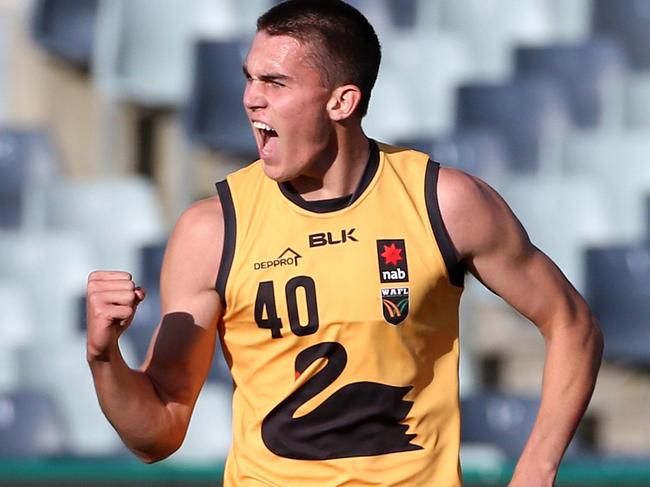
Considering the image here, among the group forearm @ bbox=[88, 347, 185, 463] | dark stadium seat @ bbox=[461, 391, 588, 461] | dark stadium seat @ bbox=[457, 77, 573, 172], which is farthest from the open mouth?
dark stadium seat @ bbox=[457, 77, 573, 172]

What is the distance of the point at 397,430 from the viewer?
3150 millimetres

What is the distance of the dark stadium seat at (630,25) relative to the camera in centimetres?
841

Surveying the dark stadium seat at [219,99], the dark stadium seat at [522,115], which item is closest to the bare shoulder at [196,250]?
the dark stadium seat at [522,115]

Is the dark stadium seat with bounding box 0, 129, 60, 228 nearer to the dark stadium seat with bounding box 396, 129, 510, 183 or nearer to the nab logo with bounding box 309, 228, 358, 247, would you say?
the dark stadium seat with bounding box 396, 129, 510, 183

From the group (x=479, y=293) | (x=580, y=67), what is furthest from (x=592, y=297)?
(x=580, y=67)

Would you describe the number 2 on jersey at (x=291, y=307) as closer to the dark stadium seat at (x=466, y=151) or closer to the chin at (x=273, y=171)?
the chin at (x=273, y=171)

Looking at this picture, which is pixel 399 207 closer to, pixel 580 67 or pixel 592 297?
pixel 592 297

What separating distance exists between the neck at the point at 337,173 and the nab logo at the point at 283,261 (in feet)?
0.48

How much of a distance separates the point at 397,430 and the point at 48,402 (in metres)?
3.45

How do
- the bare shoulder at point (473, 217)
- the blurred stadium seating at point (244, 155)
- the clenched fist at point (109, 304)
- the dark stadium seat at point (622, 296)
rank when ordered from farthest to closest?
the dark stadium seat at point (622, 296) < the blurred stadium seating at point (244, 155) < the bare shoulder at point (473, 217) < the clenched fist at point (109, 304)

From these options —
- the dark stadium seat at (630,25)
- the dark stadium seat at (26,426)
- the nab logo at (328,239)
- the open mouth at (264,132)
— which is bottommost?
the dark stadium seat at (26,426)

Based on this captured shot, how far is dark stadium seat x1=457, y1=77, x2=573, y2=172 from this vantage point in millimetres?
7637

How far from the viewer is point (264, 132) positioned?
124 inches

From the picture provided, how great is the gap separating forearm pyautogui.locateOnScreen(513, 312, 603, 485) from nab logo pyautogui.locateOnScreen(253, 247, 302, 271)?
56 centimetres
